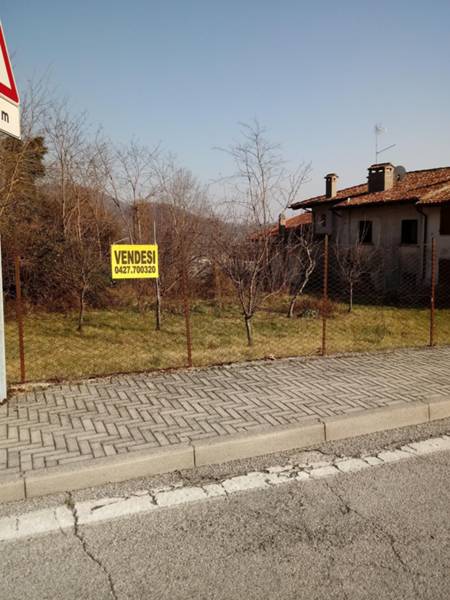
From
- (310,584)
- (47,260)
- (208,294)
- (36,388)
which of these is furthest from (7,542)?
(208,294)

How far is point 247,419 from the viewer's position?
449 centimetres

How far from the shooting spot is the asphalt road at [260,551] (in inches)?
93.5

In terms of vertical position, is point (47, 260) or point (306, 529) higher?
point (47, 260)

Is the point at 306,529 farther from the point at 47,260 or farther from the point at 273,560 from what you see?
the point at 47,260

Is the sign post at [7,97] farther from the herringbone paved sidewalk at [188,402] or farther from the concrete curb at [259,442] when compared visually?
the concrete curb at [259,442]

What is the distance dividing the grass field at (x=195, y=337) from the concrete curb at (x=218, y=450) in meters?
2.67

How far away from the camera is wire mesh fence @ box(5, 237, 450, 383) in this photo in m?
7.76

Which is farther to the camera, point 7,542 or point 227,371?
point 227,371

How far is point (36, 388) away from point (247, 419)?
2499 mm

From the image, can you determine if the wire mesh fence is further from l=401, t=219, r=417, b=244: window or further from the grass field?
l=401, t=219, r=417, b=244: window

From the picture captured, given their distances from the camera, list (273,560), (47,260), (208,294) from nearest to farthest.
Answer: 1. (273,560)
2. (47,260)
3. (208,294)

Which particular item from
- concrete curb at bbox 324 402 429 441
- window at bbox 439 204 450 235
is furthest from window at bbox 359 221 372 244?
concrete curb at bbox 324 402 429 441

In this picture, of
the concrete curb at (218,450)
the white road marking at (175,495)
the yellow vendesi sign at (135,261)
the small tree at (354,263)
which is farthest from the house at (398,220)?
the white road marking at (175,495)

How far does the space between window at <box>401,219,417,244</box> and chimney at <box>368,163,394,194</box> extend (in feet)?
13.2
